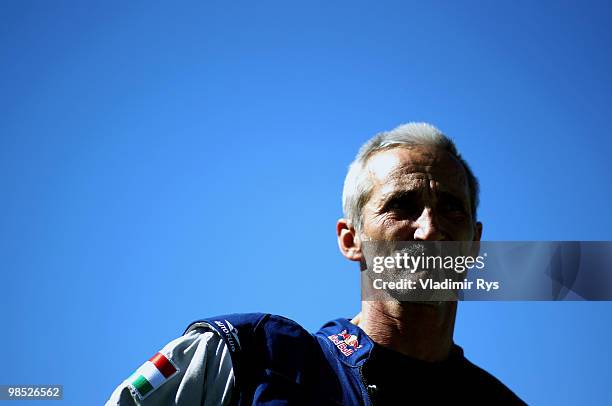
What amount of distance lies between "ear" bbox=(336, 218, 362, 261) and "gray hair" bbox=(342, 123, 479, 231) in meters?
0.06

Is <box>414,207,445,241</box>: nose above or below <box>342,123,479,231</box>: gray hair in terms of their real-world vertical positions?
below

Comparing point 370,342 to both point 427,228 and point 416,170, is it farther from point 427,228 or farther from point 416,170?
point 416,170

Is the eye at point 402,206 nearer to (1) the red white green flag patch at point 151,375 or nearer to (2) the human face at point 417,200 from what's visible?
(2) the human face at point 417,200

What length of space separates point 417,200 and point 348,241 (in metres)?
0.71

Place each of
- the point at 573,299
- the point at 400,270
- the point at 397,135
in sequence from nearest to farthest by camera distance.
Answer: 1. the point at 400,270
2. the point at 397,135
3. the point at 573,299

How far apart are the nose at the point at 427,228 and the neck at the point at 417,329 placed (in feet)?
1.56

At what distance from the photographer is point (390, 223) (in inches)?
185

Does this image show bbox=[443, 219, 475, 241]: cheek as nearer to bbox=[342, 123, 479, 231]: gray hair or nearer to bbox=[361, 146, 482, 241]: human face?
bbox=[361, 146, 482, 241]: human face

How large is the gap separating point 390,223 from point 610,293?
2656 mm

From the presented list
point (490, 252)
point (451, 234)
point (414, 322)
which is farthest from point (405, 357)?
point (490, 252)

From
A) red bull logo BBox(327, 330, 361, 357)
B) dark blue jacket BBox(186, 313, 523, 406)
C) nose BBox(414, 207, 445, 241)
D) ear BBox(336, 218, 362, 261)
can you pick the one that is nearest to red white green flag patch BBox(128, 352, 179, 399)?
dark blue jacket BBox(186, 313, 523, 406)

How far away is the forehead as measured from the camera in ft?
15.8

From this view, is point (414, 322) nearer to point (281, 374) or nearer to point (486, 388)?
point (486, 388)

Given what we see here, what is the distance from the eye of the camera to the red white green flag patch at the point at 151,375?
3902 mm
